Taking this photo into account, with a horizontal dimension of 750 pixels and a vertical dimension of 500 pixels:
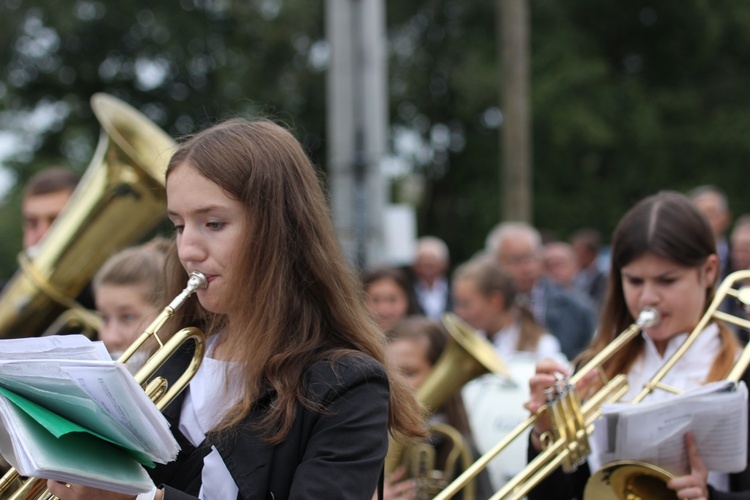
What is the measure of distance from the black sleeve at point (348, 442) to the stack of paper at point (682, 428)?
2.83 ft

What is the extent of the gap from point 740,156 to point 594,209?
2.85 meters

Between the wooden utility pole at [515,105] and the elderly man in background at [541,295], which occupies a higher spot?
the wooden utility pole at [515,105]

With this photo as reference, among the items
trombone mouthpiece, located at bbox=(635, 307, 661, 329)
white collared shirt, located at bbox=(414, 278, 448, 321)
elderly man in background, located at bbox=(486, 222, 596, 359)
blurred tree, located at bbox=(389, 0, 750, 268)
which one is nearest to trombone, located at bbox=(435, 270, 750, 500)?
trombone mouthpiece, located at bbox=(635, 307, 661, 329)

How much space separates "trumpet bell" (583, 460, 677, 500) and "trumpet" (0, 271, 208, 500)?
1141 millimetres

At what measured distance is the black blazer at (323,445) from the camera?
1689 millimetres

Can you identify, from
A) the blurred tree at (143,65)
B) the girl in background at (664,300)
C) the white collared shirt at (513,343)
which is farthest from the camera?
the blurred tree at (143,65)

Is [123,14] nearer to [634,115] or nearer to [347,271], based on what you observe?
[634,115]

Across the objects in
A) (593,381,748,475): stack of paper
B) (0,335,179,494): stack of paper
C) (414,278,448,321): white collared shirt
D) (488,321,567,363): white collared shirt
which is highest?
(0,335,179,494): stack of paper

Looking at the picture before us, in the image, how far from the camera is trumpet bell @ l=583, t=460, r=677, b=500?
7.99ft

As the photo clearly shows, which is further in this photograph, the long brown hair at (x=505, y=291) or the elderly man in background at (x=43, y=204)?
the long brown hair at (x=505, y=291)

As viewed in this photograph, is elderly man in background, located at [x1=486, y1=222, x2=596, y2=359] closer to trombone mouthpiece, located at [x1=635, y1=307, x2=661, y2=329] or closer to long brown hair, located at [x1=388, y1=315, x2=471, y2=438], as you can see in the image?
long brown hair, located at [x1=388, y1=315, x2=471, y2=438]

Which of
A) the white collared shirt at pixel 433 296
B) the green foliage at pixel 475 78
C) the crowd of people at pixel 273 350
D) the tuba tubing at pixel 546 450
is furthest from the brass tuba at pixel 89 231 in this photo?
the green foliage at pixel 475 78

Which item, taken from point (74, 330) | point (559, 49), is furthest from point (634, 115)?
point (74, 330)

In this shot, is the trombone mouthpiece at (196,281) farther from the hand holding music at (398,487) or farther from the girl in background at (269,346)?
the hand holding music at (398,487)
